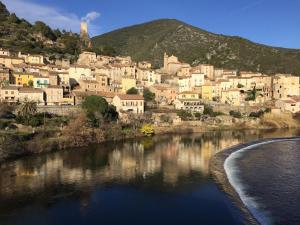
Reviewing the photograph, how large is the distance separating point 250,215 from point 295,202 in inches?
119

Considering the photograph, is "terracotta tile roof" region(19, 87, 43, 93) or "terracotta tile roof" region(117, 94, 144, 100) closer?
"terracotta tile roof" region(19, 87, 43, 93)

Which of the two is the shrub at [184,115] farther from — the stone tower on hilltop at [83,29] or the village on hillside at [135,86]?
the stone tower on hilltop at [83,29]

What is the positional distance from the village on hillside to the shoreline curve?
1711 centimetres

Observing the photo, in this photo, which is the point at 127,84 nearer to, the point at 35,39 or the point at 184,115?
the point at 184,115

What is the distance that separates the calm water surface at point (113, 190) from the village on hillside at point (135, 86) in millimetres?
13913

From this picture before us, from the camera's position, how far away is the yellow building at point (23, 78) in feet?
147

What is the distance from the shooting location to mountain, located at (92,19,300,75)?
90.8m

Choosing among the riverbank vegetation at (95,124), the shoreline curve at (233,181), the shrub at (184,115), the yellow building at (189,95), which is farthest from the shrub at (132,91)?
the shoreline curve at (233,181)

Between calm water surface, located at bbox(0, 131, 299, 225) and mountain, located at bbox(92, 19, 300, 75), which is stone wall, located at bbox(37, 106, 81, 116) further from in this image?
mountain, located at bbox(92, 19, 300, 75)

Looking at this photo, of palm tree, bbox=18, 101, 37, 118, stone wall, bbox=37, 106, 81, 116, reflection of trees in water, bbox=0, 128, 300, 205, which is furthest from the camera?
stone wall, bbox=37, 106, 81, 116

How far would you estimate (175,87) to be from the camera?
59.6 metres

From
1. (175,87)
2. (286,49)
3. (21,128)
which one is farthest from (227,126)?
(286,49)

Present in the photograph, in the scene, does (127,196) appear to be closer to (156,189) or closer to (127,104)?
→ (156,189)

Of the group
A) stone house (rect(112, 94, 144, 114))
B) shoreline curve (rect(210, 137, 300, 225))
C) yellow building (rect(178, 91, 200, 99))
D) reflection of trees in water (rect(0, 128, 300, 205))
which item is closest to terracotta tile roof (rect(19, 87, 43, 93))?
stone house (rect(112, 94, 144, 114))
